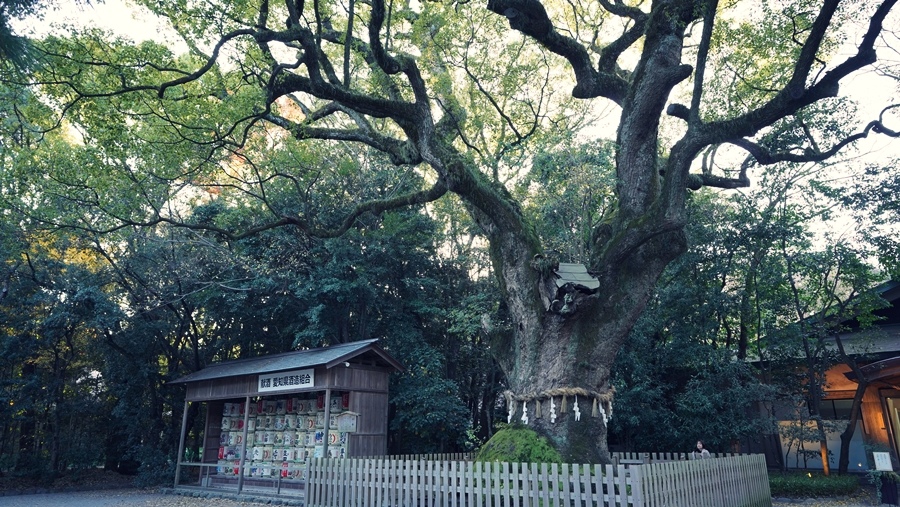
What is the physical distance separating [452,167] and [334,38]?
4234 millimetres

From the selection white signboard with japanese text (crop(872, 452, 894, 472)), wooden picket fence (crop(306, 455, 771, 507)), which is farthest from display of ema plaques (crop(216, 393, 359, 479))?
white signboard with japanese text (crop(872, 452, 894, 472))

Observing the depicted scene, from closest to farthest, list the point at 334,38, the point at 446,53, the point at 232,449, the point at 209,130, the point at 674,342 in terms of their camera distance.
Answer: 1. the point at 209,130
2. the point at 334,38
3. the point at 446,53
4. the point at 674,342
5. the point at 232,449

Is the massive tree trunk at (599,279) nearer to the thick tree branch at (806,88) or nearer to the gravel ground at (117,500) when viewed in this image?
the thick tree branch at (806,88)

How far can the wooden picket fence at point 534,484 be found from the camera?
5.93 meters

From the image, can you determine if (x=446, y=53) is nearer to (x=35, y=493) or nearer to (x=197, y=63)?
(x=197, y=63)

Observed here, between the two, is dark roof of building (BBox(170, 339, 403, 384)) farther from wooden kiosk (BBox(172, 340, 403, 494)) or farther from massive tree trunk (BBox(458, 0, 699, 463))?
massive tree trunk (BBox(458, 0, 699, 463))

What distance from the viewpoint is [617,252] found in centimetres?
768

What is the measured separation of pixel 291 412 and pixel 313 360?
2.50m

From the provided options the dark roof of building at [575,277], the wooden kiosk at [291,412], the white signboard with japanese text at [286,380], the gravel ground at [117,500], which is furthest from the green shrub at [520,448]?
the gravel ground at [117,500]

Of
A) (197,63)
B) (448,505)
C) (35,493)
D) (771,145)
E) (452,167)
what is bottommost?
(35,493)

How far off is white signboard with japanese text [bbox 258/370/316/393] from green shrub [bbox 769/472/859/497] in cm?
996

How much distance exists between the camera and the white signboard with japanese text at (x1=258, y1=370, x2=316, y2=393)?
11.7 metres

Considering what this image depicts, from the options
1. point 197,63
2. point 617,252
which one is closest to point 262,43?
point 197,63

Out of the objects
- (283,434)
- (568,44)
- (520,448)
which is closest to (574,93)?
(568,44)
